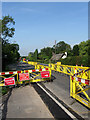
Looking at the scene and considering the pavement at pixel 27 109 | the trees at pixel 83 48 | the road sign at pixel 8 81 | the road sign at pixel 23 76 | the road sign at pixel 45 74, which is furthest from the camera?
the trees at pixel 83 48

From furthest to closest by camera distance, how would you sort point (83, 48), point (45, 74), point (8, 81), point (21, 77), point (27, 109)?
point (83, 48)
point (45, 74)
point (21, 77)
point (8, 81)
point (27, 109)

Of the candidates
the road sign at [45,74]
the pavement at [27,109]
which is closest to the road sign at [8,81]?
the road sign at [45,74]

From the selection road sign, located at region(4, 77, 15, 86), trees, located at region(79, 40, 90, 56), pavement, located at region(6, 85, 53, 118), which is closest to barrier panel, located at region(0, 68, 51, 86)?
road sign, located at region(4, 77, 15, 86)

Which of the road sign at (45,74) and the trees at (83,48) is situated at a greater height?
the trees at (83,48)

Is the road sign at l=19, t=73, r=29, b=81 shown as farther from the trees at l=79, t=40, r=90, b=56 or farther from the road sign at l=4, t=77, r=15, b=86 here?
the trees at l=79, t=40, r=90, b=56

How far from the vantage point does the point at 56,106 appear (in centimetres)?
547

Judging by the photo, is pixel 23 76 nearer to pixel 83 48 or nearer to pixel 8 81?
pixel 8 81

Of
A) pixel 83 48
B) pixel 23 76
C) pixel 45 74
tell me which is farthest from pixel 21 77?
pixel 83 48

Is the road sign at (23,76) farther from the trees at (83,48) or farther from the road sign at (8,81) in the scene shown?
the trees at (83,48)

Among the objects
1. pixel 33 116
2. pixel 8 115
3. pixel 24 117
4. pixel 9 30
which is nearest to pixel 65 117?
pixel 33 116

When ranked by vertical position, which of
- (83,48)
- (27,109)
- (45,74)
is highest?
(83,48)

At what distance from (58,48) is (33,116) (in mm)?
131941

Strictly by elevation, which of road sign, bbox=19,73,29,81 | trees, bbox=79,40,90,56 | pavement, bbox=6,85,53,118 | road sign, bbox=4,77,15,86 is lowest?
pavement, bbox=6,85,53,118

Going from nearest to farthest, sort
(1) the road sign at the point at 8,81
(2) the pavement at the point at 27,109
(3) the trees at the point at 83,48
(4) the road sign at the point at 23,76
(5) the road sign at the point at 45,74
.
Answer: (2) the pavement at the point at 27,109 → (1) the road sign at the point at 8,81 → (4) the road sign at the point at 23,76 → (5) the road sign at the point at 45,74 → (3) the trees at the point at 83,48
